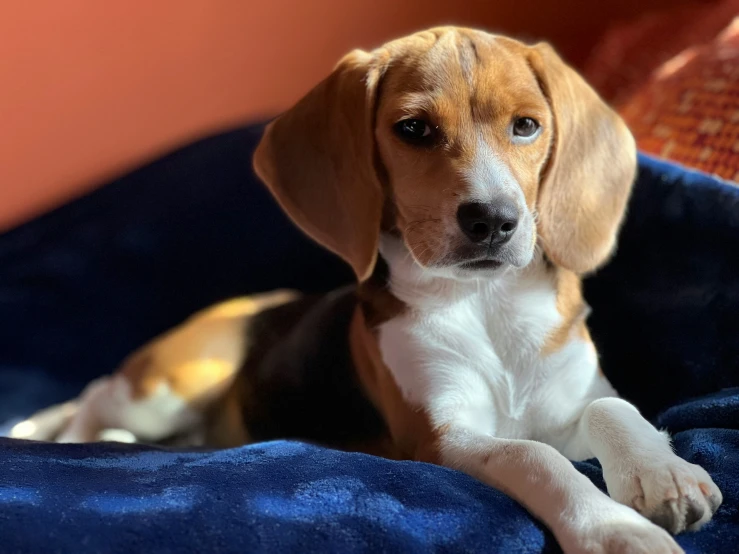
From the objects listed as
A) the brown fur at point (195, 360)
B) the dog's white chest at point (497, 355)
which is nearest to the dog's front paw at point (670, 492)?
the dog's white chest at point (497, 355)

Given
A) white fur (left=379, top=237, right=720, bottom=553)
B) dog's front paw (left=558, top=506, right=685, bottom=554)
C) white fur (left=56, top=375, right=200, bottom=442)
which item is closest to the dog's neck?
white fur (left=379, top=237, right=720, bottom=553)

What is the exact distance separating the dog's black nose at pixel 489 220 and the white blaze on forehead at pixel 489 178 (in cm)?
2

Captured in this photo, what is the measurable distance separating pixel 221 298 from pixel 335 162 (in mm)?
1394

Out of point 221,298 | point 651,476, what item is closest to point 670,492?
point 651,476

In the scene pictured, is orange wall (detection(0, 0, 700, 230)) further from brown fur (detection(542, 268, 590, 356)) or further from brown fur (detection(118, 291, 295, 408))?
brown fur (detection(542, 268, 590, 356))

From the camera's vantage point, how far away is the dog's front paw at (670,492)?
1.27 metres

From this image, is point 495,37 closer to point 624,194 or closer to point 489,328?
point 624,194

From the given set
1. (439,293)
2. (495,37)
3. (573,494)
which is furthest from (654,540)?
(495,37)

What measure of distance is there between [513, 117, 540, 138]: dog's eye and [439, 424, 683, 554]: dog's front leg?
0.67 meters

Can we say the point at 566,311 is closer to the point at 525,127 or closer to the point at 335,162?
the point at 525,127

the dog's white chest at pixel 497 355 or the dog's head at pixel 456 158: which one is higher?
the dog's head at pixel 456 158

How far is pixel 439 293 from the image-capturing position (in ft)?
5.73

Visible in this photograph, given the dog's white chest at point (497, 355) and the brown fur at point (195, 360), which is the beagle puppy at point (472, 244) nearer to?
the dog's white chest at point (497, 355)

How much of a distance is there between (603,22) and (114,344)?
2633mm
